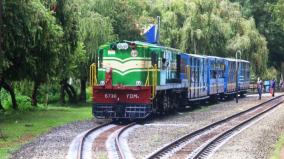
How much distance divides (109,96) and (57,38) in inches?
181

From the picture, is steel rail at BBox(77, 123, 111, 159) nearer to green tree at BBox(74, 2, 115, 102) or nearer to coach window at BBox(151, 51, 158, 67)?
coach window at BBox(151, 51, 158, 67)

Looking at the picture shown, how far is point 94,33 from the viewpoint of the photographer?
40.1 m

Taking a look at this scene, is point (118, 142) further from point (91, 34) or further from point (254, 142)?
point (91, 34)

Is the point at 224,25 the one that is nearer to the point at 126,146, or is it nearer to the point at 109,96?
the point at 109,96

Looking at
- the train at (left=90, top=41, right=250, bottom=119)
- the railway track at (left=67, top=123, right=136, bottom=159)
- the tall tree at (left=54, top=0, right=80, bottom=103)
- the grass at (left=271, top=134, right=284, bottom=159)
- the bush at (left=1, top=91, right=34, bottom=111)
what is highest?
the tall tree at (left=54, top=0, right=80, bottom=103)

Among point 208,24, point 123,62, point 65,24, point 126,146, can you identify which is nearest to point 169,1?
point 208,24

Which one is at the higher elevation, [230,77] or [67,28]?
[67,28]

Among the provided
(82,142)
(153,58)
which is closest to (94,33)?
(153,58)

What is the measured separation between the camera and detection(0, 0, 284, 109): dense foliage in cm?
2530

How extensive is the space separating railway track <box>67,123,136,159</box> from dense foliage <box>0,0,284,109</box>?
4333mm

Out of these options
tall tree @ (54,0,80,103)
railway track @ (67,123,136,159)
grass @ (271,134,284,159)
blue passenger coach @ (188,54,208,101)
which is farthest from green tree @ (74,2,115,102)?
grass @ (271,134,284,159)

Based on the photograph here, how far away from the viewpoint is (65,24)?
3075 cm

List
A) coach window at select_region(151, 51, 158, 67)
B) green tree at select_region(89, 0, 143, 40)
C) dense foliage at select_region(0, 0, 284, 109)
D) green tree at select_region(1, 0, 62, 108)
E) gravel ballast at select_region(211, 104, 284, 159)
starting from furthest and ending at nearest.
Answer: green tree at select_region(89, 0, 143, 40)
coach window at select_region(151, 51, 158, 67)
dense foliage at select_region(0, 0, 284, 109)
green tree at select_region(1, 0, 62, 108)
gravel ballast at select_region(211, 104, 284, 159)

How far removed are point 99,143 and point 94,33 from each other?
2260 centimetres
